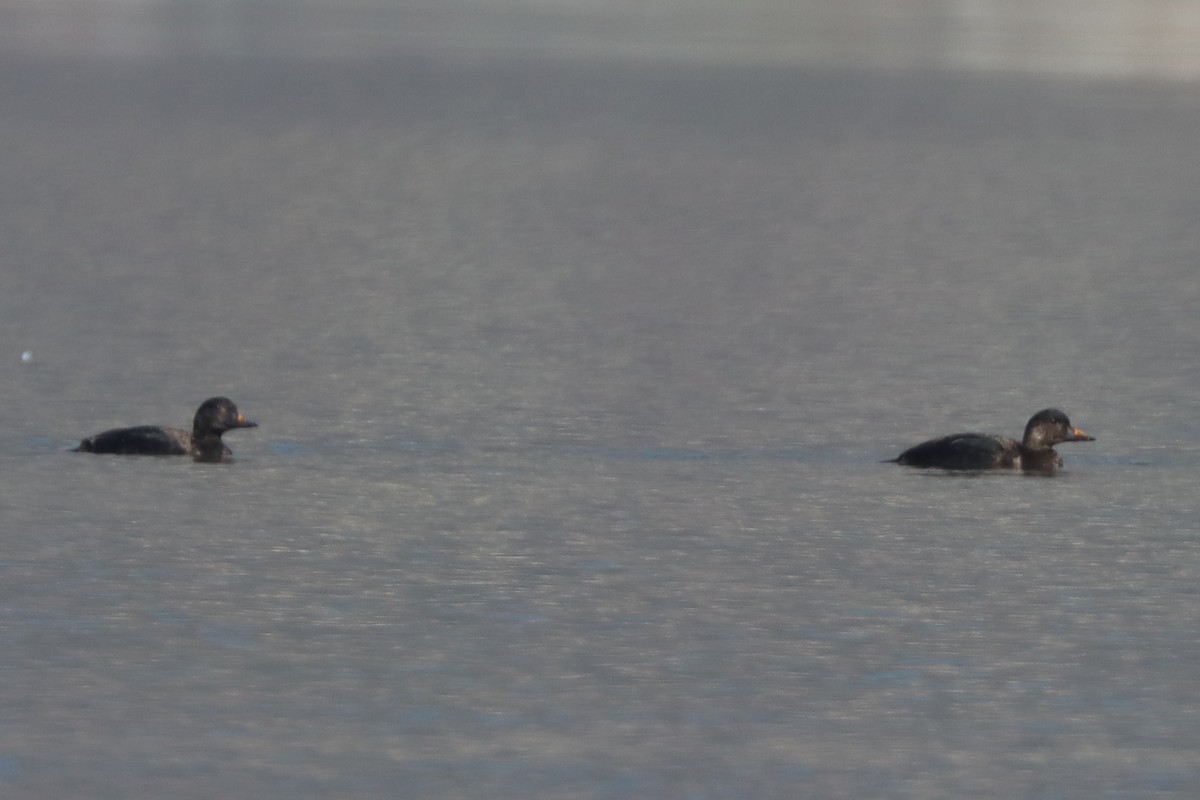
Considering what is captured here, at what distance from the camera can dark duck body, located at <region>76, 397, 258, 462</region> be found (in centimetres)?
1446

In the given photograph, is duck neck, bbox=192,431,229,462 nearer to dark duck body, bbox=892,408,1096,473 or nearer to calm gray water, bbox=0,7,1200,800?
calm gray water, bbox=0,7,1200,800

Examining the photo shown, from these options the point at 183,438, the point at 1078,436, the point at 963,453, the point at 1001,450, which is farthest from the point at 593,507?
the point at 1078,436

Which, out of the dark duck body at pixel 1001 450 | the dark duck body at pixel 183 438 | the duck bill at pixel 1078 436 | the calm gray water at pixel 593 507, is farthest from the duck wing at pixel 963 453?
the dark duck body at pixel 183 438

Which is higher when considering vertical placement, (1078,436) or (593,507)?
(1078,436)

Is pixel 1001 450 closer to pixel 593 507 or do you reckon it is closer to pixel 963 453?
pixel 963 453

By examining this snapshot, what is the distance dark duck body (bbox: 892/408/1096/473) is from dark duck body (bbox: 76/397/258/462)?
142 inches

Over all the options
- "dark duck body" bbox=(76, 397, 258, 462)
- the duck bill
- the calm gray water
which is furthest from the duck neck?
the duck bill

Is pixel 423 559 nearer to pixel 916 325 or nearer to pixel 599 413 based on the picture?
pixel 599 413

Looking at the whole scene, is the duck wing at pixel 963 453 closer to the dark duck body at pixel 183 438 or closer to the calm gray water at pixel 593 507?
the calm gray water at pixel 593 507

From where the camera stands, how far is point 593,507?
13.3 meters

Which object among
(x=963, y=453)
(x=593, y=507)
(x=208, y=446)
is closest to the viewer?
(x=593, y=507)

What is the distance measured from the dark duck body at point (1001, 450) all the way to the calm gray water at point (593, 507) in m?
0.22

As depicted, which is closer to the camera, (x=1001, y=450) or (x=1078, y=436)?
(x=1001, y=450)

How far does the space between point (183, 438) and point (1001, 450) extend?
4.39m
